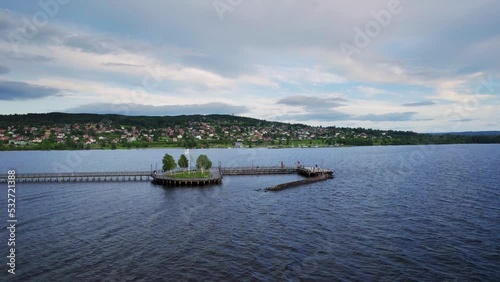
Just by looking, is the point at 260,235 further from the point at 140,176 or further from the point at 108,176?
the point at 108,176

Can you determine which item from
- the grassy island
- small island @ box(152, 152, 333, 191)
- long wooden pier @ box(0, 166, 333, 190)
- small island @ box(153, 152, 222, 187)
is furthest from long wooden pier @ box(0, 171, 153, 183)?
the grassy island

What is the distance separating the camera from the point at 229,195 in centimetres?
7275

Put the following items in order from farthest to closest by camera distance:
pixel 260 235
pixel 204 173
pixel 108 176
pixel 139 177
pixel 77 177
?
1. pixel 139 177
2. pixel 77 177
3. pixel 108 176
4. pixel 204 173
5. pixel 260 235

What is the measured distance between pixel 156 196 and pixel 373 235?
46.5 metres

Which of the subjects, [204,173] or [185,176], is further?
[204,173]

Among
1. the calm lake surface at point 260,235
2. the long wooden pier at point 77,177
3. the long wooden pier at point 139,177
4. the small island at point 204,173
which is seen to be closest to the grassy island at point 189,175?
the small island at point 204,173

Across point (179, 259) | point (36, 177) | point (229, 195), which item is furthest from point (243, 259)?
point (36, 177)

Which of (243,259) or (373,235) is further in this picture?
(373,235)

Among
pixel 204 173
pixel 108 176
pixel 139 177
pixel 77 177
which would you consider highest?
pixel 204 173

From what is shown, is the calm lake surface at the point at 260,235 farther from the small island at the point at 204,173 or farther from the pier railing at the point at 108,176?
the pier railing at the point at 108,176

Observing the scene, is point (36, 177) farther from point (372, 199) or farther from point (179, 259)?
point (372, 199)

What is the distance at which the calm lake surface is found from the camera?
3262 centimetres

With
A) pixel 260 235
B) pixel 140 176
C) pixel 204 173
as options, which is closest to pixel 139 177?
pixel 140 176

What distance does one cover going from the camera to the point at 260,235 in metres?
43.5
